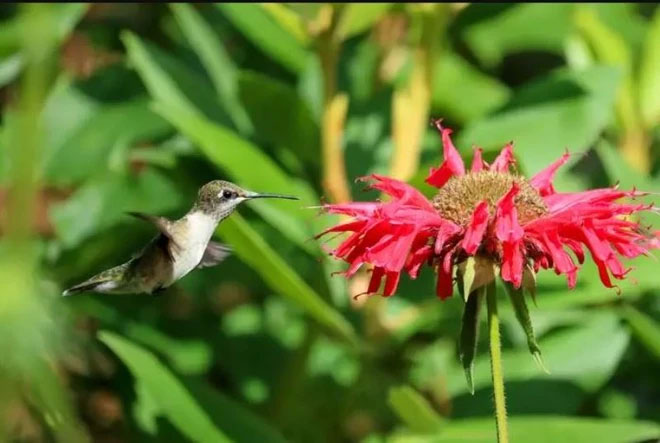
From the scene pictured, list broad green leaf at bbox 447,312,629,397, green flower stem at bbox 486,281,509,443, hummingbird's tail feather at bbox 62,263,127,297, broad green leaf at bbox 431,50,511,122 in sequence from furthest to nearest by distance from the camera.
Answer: broad green leaf at bbox 431,50,511,122 → broad green leaf at bbox 447,312,629,397 → hummingbird's tail feather at bbox 62,263,127,297 → green flower stem at bbox 486,281,509,443

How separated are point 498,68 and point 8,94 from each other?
1.06 meters

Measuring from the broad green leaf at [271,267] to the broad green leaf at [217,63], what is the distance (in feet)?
1.25

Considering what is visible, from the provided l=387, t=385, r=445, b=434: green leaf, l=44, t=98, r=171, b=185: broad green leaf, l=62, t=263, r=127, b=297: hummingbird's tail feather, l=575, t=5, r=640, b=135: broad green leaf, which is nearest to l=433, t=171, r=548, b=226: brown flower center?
l=62, t=263, r=127, b=297: hummingbird's tail feather

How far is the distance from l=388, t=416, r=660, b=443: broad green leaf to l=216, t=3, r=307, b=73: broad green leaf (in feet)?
1.89

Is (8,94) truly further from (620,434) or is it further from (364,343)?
(620,434)

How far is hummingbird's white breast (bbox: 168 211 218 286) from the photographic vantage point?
927mm

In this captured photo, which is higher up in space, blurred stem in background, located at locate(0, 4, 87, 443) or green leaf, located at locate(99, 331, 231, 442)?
blurred stem in background, located at locate(0, 4, 87, 443)

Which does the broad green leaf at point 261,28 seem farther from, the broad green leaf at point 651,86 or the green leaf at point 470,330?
the green leaf at point 470,330

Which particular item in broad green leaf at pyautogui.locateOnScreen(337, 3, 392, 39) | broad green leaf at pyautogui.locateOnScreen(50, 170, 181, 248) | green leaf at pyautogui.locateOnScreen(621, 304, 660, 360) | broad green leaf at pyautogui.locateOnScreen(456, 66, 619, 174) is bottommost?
green leaf at pyautogui.locateOnScreen(621, 304, 660, 360)

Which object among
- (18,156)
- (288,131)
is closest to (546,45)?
(288,131)

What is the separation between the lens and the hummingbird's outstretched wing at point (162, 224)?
2.70ft

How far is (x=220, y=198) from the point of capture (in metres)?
0.94

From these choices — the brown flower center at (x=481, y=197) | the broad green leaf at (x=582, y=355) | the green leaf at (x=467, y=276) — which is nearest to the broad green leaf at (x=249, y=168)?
the broad green leaf at (x=582, y=355)

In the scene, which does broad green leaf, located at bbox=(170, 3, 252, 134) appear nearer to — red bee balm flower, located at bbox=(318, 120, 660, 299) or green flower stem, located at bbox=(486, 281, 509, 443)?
red bee balm flower, located at bbox=(318, 120, 660, 299)
